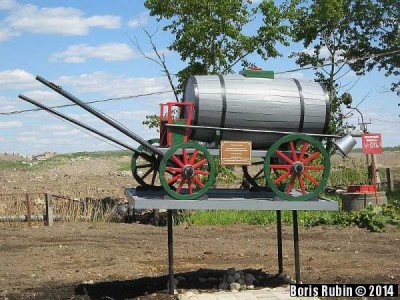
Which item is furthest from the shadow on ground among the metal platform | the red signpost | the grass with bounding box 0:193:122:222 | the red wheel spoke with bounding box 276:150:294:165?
the red signpost

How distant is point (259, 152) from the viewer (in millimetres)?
7188

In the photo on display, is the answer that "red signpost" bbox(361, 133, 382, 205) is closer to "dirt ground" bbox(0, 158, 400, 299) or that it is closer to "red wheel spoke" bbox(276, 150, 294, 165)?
"dirt ground" bbox(0, 158, 400, 299)

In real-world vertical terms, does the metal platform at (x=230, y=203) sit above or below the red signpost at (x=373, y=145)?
below

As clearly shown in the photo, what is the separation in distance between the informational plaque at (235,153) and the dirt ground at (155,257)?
5.93 feet

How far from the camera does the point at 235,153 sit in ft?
23.1

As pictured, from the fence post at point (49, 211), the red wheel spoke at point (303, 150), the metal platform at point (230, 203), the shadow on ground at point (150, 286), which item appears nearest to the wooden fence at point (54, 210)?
the fence post at point (49, 211)

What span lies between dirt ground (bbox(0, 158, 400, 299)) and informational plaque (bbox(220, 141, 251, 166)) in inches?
71.1

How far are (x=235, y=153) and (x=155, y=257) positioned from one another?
4.38 metres

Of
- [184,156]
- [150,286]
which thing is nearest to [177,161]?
[184,156]

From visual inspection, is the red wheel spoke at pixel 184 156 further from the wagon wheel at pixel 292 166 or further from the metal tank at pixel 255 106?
the wagon wheel at pixel 292 166

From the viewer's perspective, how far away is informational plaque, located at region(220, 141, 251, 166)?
7020 mm

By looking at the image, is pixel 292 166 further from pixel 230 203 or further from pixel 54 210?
pixel 54 210

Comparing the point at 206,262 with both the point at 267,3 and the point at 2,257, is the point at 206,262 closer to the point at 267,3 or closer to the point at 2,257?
the point at 2,257

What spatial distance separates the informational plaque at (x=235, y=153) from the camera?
276 inches
